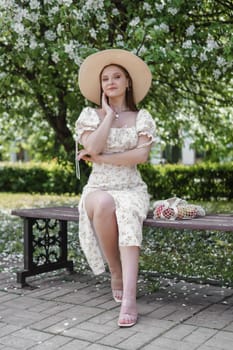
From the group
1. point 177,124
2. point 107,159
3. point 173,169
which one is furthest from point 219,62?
point 173,169

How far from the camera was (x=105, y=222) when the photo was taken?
4.05 metres

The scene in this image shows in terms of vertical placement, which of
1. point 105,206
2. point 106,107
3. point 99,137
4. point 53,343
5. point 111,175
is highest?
point 106,107

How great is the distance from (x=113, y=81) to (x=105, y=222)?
1.08 meters

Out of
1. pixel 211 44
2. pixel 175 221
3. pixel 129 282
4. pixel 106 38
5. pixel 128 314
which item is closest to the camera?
pixel 128 314

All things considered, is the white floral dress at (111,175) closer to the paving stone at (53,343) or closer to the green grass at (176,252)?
the paving stone at (53,343)

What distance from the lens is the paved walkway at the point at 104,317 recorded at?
3.48 meters

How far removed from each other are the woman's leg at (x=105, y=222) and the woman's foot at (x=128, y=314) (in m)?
0.45

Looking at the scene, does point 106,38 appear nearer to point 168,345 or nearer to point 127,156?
point 127,156

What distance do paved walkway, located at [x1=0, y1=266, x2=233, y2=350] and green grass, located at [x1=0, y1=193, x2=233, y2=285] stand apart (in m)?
0.54

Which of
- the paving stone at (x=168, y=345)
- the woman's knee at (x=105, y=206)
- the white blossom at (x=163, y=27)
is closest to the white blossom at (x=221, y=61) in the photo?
the white blossom at (x=163, y=27)

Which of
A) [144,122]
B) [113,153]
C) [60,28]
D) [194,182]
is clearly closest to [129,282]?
[113,153]

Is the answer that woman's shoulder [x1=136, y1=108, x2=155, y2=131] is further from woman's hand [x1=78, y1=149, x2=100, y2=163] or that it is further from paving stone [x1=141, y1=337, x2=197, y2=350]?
paving stone [x1=141, y1=337, x2=197, y2=350]

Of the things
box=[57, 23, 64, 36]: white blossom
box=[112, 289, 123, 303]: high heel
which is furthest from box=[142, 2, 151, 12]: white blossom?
box=[112, 289, 123, 303]: high heel

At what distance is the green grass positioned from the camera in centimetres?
551
